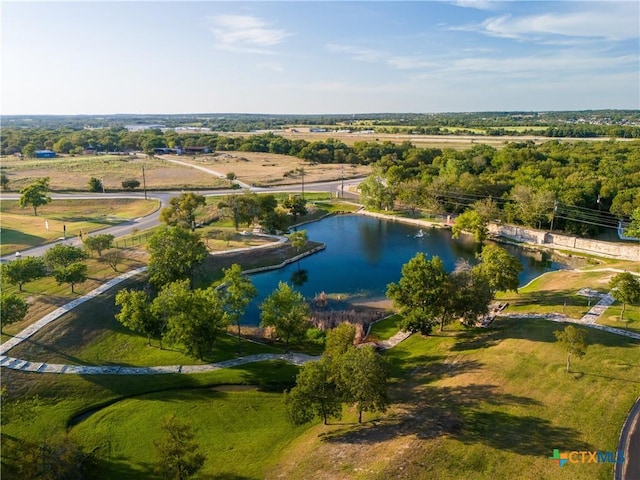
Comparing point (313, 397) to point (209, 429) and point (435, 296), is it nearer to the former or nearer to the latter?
point (209, 429)

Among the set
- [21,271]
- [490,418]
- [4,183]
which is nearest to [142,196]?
[4,183]

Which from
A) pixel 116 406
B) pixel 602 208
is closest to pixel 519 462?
pixel 116 406

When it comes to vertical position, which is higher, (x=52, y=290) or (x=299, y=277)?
(x=52, y=290)

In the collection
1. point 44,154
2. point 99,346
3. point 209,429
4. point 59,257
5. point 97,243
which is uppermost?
point 44,154

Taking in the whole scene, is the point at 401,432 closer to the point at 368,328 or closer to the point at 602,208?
the point at 368,328

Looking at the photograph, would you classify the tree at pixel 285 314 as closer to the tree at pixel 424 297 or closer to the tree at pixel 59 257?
the tree at pixel 424 297

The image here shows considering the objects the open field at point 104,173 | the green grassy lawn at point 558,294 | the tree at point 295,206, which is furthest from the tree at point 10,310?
the open field at point 104,173
